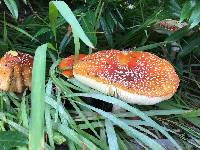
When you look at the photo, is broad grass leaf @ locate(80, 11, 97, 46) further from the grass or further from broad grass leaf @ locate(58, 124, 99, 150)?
broad grass leaf @ locate(58, 124, 99, 150)

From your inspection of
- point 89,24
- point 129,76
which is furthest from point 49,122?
point 89,24

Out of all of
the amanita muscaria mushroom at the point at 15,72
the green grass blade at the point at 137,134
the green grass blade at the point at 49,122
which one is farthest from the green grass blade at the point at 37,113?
the amanita muscaria mushroom at the point at 15,72

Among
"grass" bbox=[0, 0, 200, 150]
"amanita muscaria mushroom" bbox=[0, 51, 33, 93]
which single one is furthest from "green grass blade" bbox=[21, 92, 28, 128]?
"amanita muscaria mushroom" bbox=[0, 51, 33, 93]

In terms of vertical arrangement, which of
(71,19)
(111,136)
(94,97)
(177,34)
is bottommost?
(111,136)

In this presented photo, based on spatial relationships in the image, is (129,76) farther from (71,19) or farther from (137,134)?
(71,19)

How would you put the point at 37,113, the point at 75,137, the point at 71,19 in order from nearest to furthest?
1. the point at 37,113
2. the point at 71,19
3. the point at 75,137

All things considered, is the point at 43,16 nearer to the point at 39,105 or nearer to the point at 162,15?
the point at 162,15
